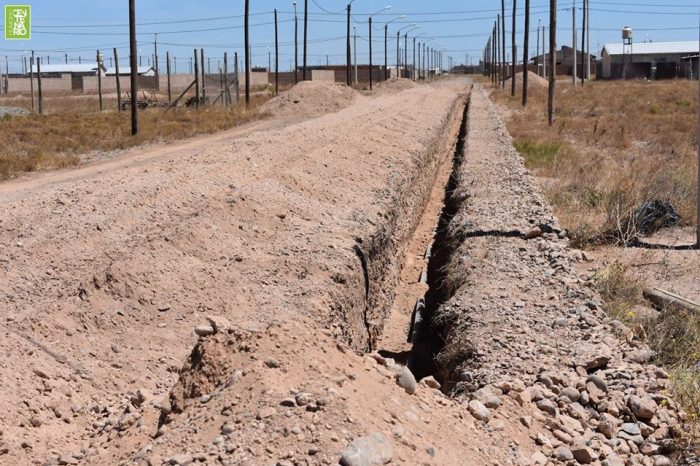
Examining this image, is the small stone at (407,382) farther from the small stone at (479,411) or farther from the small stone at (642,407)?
the small stone at (642,407)

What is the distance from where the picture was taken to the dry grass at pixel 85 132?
20987 mm

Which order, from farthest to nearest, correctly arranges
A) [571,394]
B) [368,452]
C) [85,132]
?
[85,132] < [571,394] < [368,452]

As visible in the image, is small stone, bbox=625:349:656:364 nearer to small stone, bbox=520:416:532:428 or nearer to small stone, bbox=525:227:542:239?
small stone, bbox=520:416:532:428

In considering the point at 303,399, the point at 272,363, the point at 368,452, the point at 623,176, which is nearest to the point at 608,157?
the point at 623,176

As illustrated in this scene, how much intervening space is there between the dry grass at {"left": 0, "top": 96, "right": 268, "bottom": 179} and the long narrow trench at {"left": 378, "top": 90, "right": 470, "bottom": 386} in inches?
327

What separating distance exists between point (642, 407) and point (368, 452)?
7.15 feet

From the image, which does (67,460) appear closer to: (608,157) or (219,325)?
(219,325)

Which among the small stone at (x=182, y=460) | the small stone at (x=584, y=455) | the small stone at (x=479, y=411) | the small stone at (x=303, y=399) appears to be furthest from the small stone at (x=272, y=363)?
the small stone at (x=584, y=455)

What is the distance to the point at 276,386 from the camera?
16.6 feet

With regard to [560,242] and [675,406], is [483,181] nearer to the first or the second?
[560,242]

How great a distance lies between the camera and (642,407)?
19.1ft

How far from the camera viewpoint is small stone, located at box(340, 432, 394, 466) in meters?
4.36

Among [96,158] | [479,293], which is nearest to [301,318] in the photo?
[479,293]

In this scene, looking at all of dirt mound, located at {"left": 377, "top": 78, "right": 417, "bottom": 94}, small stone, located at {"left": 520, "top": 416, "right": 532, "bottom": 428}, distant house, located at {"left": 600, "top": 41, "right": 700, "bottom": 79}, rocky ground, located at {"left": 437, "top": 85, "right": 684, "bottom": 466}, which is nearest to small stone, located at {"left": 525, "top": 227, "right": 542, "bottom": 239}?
rocky ground, located at {"left": 437, "top": 85, "right": 684, "bottom": 466}
